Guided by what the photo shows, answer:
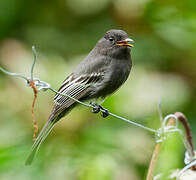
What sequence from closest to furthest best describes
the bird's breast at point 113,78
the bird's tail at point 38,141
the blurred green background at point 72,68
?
the bird's tail at point 38,141, the bird's breast at point 113,78, the blurred green background at point 72,68

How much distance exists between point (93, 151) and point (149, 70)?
54.4 inches

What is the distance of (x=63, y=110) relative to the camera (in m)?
3.32

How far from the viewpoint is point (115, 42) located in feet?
11.4

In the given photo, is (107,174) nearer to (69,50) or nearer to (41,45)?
(69,50)

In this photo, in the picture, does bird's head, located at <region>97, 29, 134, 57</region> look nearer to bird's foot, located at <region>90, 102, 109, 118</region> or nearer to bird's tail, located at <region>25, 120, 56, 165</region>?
bird's foot, located at <region>90, 102, 109, 118</region>

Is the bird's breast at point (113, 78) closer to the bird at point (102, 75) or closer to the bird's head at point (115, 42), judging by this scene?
the bird at point (102, 75)

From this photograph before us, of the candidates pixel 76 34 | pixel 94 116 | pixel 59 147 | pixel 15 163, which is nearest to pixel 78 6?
pixel 76 34

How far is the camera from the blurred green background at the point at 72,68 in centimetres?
351

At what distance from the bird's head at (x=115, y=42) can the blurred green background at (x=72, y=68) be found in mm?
492

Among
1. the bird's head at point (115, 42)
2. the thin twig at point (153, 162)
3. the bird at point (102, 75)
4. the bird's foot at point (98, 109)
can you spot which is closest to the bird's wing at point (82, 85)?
Result: the bird at point (102, 75)

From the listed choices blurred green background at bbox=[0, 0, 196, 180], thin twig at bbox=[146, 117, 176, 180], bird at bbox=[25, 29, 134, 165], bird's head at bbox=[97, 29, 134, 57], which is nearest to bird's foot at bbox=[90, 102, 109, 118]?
bird at bbox=[25, 29, 134, 165]

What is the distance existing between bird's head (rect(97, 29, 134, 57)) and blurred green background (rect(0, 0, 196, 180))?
492mm

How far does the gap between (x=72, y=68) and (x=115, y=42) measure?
81cm

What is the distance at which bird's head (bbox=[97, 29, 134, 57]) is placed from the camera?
3404 mm
